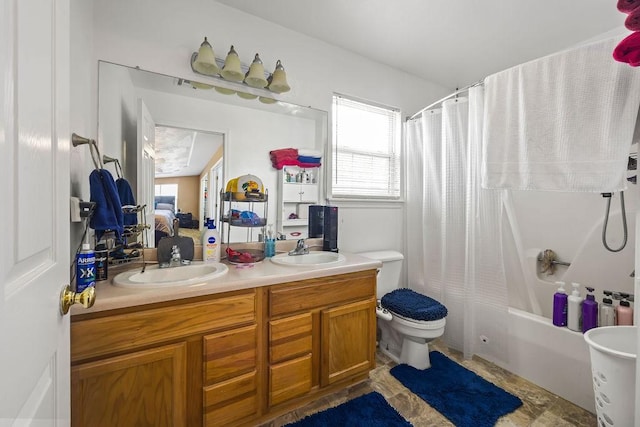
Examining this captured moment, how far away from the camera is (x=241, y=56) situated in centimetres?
188

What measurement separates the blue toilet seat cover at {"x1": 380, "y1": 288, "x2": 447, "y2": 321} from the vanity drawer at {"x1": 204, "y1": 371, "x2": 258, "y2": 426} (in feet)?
3.56

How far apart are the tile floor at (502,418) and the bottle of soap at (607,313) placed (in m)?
0.51

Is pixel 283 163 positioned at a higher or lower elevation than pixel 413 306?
higher

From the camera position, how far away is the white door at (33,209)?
0.36 meters

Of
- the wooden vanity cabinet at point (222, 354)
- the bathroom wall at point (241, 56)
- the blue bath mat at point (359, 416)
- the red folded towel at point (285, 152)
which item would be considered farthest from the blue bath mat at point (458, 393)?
the red folded towel at point (285, 152)

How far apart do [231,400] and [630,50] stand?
2170mm

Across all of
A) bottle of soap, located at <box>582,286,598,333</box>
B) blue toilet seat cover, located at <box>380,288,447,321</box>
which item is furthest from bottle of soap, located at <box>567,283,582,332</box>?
blue toilet seat cover, located at <box>380,288,447,321</box>

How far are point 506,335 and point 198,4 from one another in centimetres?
301

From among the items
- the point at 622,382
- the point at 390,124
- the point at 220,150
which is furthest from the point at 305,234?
the point at 622,382

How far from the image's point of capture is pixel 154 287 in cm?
117

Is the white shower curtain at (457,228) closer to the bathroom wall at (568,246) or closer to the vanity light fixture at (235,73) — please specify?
the bathroom wall at (568,246)

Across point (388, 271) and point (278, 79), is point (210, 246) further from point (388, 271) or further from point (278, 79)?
point (388, 271)

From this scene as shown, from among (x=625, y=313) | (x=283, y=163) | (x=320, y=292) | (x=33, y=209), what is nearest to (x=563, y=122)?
(x=625, y=313)

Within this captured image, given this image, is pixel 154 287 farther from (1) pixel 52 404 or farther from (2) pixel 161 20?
(2) pixel 161 20
